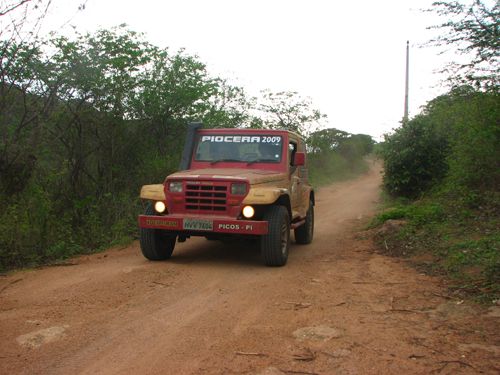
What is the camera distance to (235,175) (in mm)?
6566

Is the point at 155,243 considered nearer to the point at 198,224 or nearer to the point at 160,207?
the point at 160,207

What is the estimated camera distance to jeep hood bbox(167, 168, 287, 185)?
646 centimetres

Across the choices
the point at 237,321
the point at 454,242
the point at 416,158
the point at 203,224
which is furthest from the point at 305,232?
the point at 416,158

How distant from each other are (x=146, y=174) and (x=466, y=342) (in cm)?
→ 852

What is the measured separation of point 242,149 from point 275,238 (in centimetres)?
182

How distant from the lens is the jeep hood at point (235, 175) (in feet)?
21.2

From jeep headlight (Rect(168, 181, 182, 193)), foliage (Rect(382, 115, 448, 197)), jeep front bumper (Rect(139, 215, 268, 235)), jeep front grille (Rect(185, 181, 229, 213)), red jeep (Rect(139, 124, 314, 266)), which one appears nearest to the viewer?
jeep front bumper (Rect(139, 215, 268, 235))

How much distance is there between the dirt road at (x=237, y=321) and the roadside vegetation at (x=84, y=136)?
60.4 inches

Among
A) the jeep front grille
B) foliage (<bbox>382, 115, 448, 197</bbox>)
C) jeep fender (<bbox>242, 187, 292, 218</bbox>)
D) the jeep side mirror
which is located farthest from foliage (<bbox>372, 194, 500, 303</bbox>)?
foliage (<bbox>382, 115, 448, 197</bbox>)

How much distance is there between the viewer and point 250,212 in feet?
20.7

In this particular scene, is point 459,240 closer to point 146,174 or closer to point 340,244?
point 340,244

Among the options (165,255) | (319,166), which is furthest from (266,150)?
(319,166)

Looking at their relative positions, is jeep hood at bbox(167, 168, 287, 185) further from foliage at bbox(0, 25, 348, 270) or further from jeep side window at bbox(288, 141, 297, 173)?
foliage at bbox(0, 25, 348, 270)

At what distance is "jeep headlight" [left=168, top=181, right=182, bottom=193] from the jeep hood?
0.29 ft
